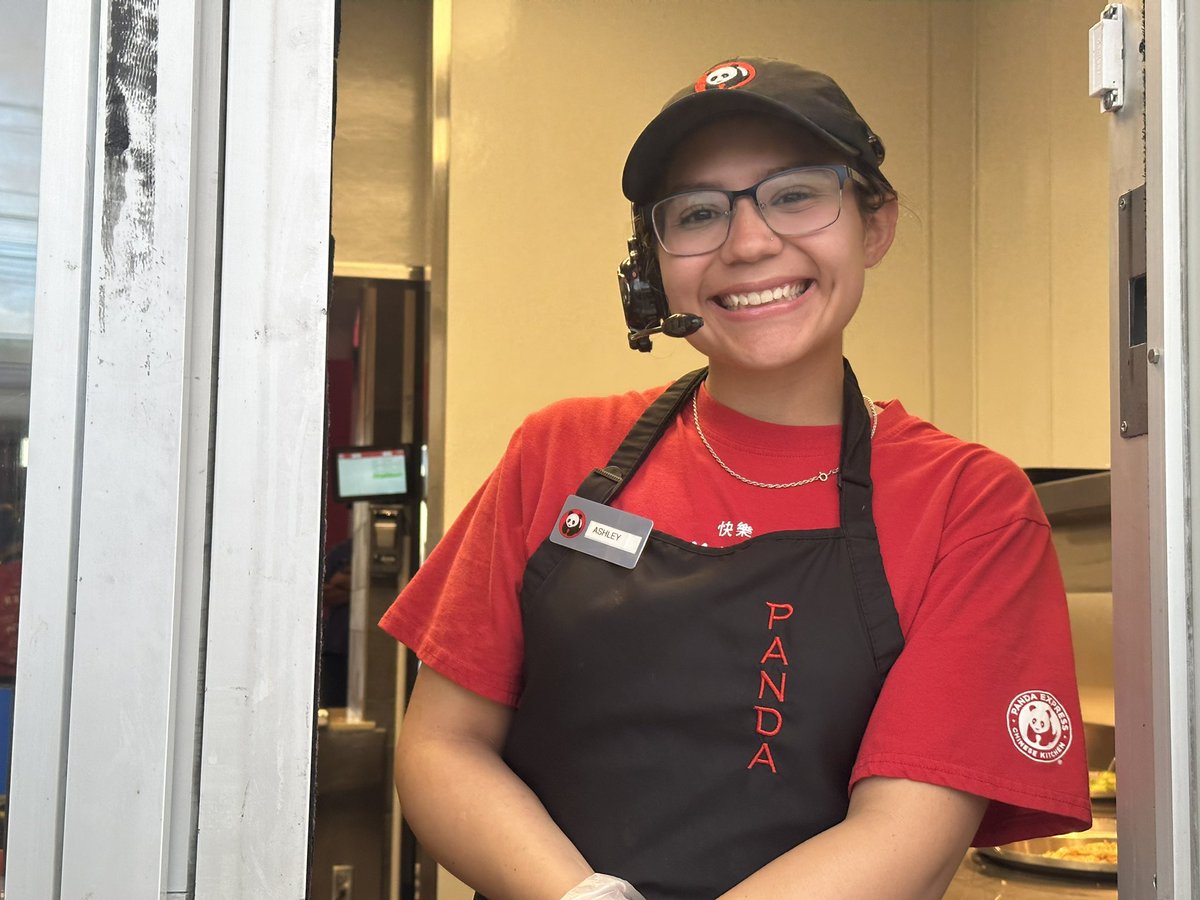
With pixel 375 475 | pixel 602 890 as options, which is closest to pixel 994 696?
pixel 602 890

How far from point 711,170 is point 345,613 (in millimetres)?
2258

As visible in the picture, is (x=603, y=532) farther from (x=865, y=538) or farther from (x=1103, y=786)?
(x=1103, y=786)

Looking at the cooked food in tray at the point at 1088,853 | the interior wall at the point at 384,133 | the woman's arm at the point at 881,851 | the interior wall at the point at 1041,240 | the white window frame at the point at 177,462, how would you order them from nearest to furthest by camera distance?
1. the white window frame at the point at 177,462
2. the woman's arm at the point at 881,851
3. the cooked food in tray at the point at 1088,853
4. the interior wall at the point at 1041,240
5. the interior wall at the point at 384,133

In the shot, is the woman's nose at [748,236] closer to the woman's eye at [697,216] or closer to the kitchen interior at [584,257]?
the woman's eye at [697,216]

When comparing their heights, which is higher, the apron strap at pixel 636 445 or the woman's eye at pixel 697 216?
the woman's eye at pixel 697 216

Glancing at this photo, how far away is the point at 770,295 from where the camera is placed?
1320 mm

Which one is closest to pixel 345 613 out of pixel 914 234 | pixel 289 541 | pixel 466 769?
pixel 914 234

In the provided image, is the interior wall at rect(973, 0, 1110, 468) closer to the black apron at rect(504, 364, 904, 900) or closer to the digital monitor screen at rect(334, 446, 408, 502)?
the digital monitor screen at rect(334, 446, 408, 502)

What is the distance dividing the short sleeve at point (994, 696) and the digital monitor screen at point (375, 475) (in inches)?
90.0

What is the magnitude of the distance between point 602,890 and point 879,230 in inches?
29.6

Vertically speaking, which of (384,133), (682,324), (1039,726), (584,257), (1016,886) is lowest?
(1016,886)

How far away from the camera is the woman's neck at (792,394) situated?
4.54 ft

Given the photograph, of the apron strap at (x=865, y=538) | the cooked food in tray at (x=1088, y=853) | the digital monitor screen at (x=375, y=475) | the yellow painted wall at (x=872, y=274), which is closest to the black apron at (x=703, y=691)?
the apron strap at (x=865, y=538)

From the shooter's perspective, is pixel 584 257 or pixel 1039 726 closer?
pixel 1039 726
